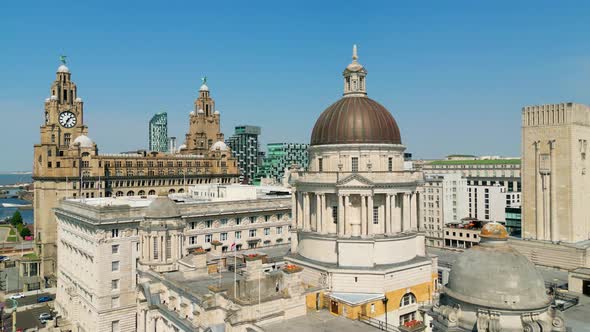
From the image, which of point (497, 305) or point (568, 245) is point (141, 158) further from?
point (497, 305)

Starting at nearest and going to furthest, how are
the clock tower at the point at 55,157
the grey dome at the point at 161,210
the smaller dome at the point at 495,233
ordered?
the smaller dome at the point at 495,233
the grey dome at the point at 161,210
the clock tower at the point at 55,157

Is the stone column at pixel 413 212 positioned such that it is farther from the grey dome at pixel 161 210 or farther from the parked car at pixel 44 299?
the parked car at pixel 44 299

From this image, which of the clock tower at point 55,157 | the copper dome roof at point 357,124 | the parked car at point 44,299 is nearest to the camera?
the copper dome roof at point 357,124

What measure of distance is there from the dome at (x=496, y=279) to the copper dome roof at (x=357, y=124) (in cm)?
2866

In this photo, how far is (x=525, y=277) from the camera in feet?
67.7

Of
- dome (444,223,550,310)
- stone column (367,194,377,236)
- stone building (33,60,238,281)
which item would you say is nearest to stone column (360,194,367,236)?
stone column (367,194,377,236)

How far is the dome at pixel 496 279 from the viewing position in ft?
66.0

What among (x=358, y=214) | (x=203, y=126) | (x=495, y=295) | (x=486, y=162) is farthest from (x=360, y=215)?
(x=486, y=162)

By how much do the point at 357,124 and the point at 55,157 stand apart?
79.0 meters

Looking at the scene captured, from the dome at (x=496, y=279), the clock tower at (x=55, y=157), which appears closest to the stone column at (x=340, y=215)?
the dome at (x=496, y=279)

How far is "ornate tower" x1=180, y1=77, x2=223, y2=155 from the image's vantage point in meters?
144

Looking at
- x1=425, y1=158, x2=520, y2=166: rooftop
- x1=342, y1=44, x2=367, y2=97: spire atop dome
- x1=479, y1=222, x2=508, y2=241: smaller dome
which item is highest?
x1=342, y1=44, x2=367, y2=97: spire atop dome

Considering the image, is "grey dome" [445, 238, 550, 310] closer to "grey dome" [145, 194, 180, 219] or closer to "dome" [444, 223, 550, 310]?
"dome" [444, 223, 550, 310]

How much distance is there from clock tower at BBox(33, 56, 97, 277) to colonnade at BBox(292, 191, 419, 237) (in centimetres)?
6861
